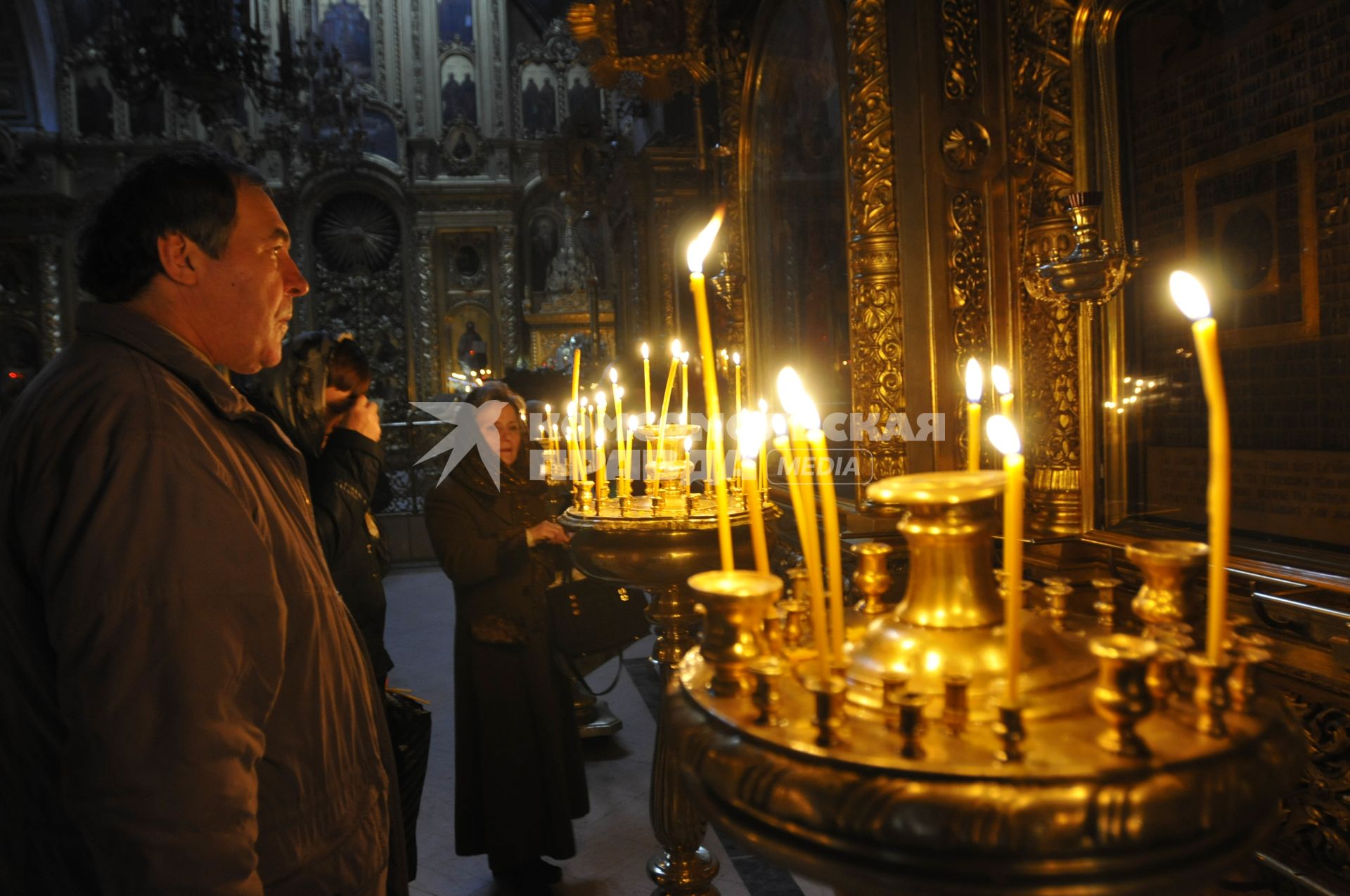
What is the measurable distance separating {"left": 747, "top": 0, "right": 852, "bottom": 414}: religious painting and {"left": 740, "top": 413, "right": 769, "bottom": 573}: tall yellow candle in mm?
2131

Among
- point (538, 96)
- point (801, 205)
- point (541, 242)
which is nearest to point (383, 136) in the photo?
point (538, 96)

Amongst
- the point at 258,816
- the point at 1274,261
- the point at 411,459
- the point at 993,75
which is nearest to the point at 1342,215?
the point at 1274,261

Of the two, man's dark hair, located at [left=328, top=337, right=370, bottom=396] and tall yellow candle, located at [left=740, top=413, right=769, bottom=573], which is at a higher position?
man's dark hair, located at [left=328, top=337, right=370, bottom=396]

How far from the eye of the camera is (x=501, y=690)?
9.77 ft

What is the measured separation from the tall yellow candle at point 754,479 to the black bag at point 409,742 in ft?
3.41

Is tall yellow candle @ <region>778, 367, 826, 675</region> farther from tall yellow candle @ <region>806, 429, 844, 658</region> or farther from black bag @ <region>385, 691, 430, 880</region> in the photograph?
black bag @ <region>385, 691, 430, 880</region>

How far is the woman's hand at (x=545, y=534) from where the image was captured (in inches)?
116

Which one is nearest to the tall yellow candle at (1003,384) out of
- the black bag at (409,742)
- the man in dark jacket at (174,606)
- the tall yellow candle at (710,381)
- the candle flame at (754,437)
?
the tall yellow candle at (710,381)

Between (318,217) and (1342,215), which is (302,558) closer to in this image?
(1342,215)

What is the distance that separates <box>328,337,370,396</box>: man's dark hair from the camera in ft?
8.11

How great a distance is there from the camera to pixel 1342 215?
1961 mm

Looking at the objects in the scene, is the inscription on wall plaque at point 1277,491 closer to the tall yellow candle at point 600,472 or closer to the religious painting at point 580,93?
the tall yellow candle at point 600,472

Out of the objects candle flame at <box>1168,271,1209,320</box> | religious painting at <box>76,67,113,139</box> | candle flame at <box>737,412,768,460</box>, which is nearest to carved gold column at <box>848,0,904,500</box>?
candle flame at <box>737,412,768,460</box>

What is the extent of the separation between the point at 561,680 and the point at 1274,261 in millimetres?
2360
